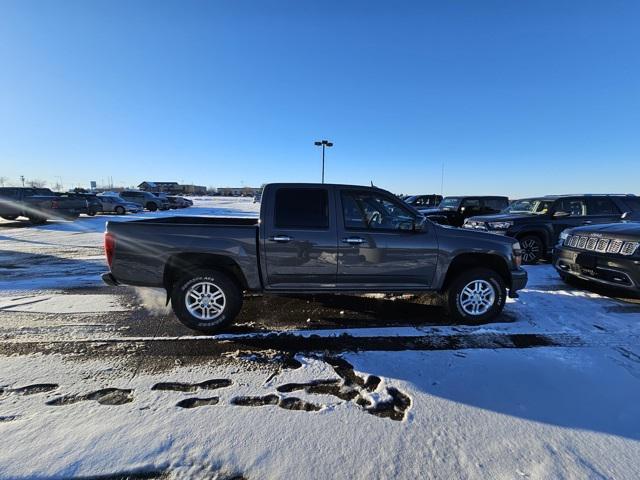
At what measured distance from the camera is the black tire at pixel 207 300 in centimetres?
412

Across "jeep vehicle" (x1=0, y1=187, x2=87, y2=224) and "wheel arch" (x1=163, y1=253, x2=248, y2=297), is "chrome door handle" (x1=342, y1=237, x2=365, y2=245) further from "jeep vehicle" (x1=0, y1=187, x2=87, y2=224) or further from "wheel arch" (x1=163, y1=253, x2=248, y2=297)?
"jeep vehicle" (x1=0, y1=187, x2=87, y2=224)

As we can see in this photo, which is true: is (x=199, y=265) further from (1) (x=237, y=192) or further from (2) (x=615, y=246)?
(1) (x=237, y=192)

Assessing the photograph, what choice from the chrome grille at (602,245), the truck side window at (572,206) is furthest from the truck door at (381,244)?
the truck side window at (572,206)

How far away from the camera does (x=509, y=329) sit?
4320mm

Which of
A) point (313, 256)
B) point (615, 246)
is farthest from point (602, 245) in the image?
point (313, 256)

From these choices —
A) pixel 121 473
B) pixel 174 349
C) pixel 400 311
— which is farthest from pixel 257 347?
pixel 400 311

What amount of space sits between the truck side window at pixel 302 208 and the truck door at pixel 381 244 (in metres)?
0.20

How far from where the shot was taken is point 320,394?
291cm

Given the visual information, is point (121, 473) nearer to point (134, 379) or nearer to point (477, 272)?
point (134, 379)

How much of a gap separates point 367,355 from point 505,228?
6883 mm

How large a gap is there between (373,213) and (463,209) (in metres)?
10.9

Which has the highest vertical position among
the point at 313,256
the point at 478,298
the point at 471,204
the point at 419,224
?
the point at 471,204

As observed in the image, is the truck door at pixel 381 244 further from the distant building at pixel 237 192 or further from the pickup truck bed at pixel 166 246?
the distant building at pixel 237 192

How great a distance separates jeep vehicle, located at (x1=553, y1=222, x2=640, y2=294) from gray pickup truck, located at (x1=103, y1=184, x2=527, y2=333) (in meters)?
1.87
